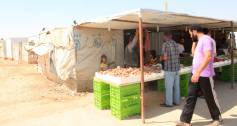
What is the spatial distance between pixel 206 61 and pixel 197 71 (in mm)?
254

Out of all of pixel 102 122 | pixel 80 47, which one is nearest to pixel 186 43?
pixel 80 47

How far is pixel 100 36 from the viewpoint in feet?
33.8

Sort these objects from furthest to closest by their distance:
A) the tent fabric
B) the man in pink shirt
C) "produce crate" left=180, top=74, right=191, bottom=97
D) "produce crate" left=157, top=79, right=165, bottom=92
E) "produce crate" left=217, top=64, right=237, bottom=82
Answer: "produce crate" left=217, top=64, right=237, bottom=82
the tent fabric
"produce crate" left=157, top=79, right=165, bottom=92
"produce crate" left=180, top=74, right=191, bottom=97
the man in pink shirt

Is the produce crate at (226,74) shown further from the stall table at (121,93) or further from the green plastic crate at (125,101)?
the green plastic crate at (125,101)

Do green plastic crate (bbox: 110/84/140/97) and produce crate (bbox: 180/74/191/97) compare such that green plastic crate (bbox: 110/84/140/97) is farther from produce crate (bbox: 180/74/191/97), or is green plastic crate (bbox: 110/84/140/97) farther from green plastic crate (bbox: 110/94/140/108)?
produce crate (bbox: 180/74/191/97)

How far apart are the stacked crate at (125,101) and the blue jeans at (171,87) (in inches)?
37.6

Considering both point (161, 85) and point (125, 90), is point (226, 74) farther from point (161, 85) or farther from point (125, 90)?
point (125, 90)

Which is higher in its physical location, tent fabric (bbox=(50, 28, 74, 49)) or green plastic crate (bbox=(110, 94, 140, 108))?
tent fabric (bbox=(50, 28, 74, 49))

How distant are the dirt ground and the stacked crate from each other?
16 cm

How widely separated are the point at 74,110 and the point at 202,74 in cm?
369

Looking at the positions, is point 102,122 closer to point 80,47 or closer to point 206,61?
point 206,61

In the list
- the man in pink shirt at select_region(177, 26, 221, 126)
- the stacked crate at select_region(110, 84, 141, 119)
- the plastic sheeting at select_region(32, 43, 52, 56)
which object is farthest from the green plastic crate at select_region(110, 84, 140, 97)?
the plastic sheeting at select_region(32, 43, 52, 56)

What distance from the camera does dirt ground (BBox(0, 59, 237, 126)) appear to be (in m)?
6.37

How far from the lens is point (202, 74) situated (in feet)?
17.5
